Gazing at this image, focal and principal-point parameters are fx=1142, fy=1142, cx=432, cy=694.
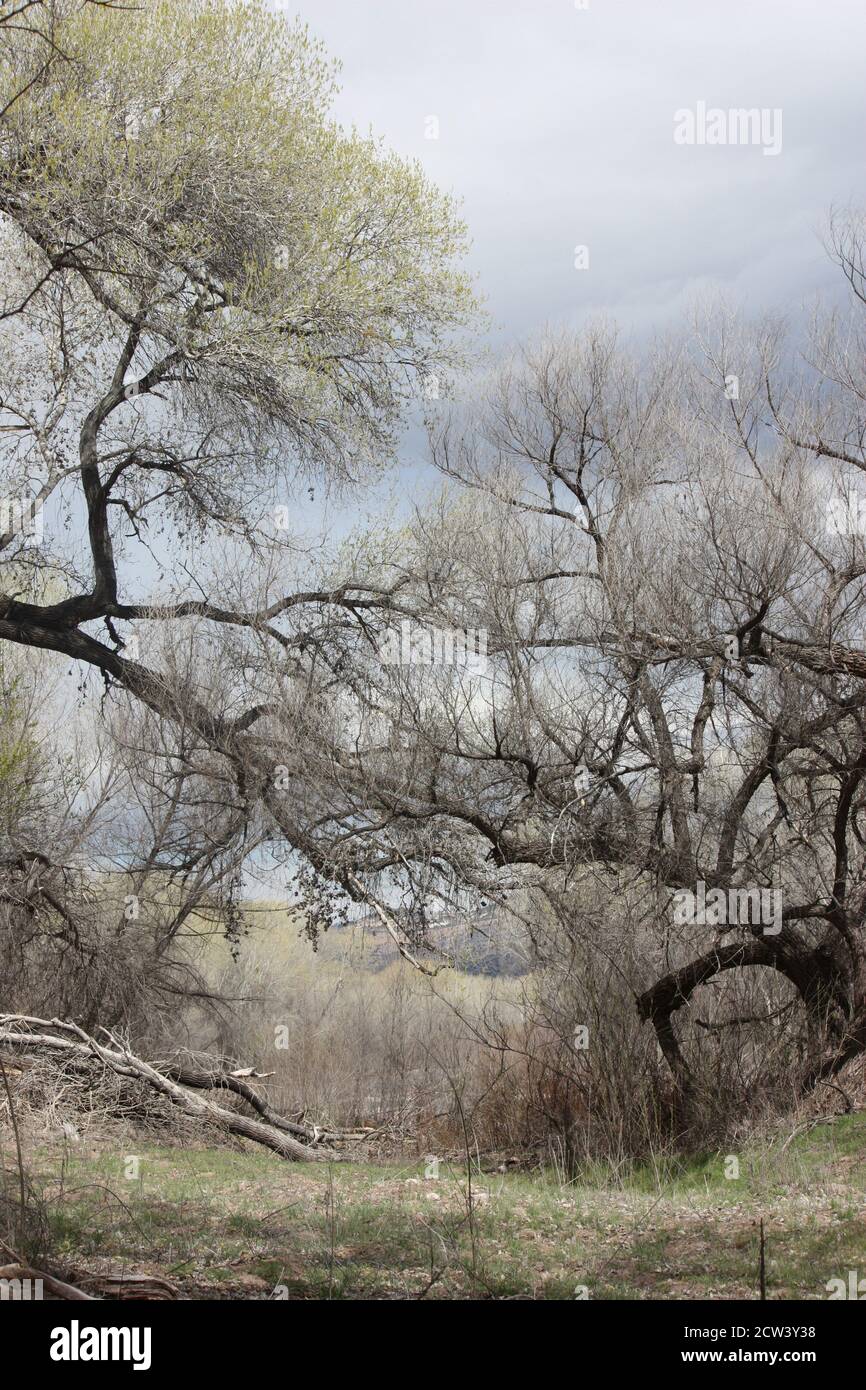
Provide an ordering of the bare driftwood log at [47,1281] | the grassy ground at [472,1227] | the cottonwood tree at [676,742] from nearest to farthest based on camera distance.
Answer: the bare driftwood log at [47,1281] < the grassy ground at [472,1227] < the cottonwood tree at [676,742]

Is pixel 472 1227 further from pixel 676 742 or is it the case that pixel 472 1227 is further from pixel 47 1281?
pixel 676 742

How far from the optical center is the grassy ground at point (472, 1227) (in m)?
6.20

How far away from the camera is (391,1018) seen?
20.7 metres

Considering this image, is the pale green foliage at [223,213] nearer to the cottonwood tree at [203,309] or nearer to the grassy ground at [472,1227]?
the cottonwood tree at [203,309]

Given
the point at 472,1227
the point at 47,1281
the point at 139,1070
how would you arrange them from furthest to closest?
the point at 139,1070 < the point at 472,1227 < the point at 47,1281

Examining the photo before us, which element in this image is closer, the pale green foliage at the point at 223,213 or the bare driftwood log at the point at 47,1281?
the bare driftwood log at the point at 47,1281

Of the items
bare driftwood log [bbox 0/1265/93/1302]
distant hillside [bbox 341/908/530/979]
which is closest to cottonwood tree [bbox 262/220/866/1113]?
distant hillside [bbox 341/908/530/979]

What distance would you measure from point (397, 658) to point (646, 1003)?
5.63m

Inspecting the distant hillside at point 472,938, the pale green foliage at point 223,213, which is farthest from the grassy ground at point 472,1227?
the pale green foliage at point 223,213

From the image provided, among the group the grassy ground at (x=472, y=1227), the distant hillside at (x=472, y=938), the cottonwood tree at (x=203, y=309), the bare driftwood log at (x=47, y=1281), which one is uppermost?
the cottonwood tree at (x=203, y=309)

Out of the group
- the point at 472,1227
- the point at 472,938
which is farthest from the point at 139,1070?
the point at 472,1227

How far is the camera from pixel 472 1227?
5207 mm
